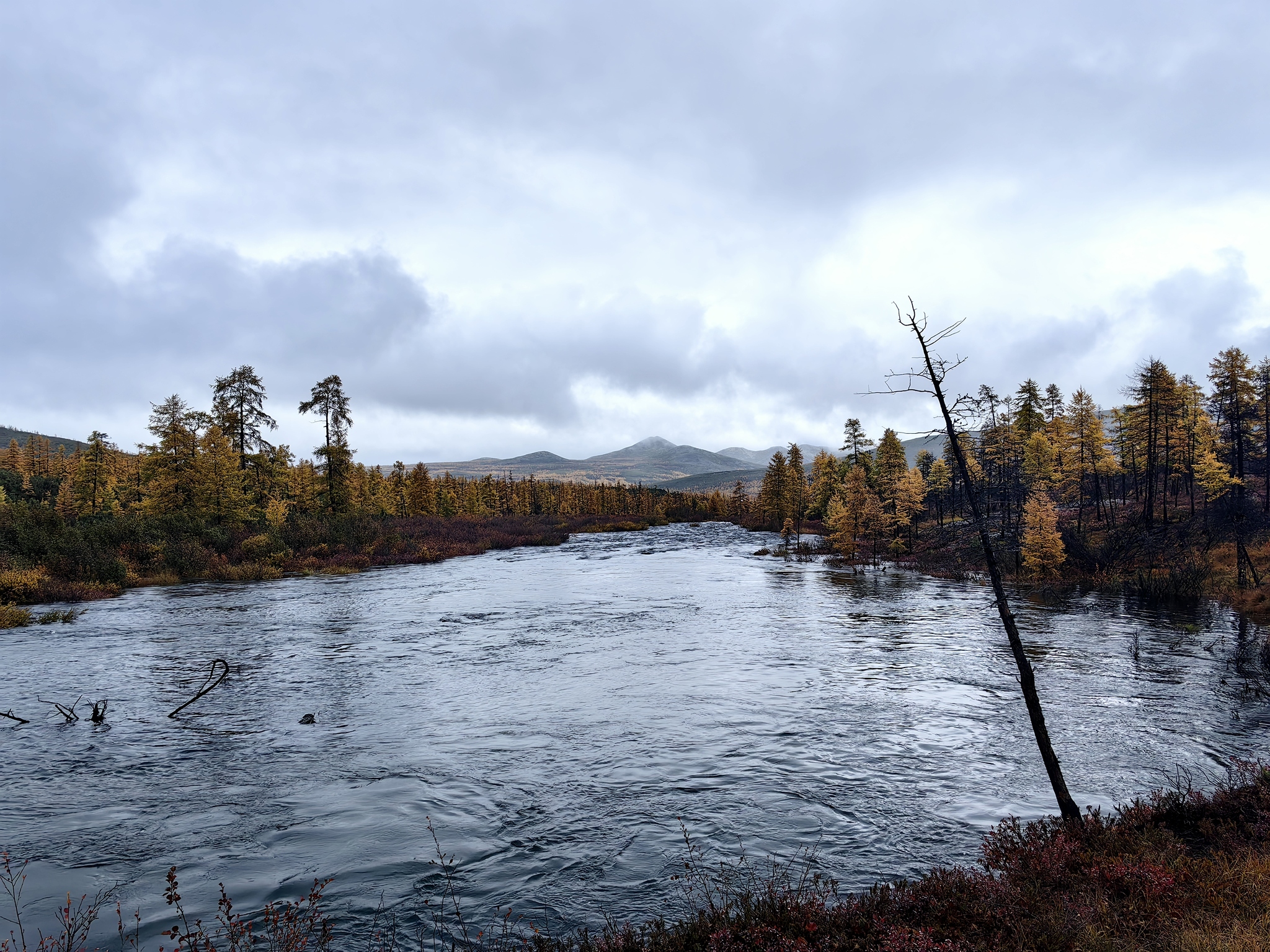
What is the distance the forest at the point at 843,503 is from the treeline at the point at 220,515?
144 mm

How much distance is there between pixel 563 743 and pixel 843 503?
5591cm

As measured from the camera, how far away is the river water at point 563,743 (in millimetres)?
9164

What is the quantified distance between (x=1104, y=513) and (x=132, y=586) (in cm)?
7282

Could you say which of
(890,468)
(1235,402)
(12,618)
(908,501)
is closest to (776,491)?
(890,468)

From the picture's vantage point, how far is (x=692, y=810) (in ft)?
34.9

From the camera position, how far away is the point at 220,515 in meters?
46.4

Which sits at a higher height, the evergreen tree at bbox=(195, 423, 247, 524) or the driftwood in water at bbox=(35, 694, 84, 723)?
the evergreen tree at bbox=(195, 423, 247, 524)

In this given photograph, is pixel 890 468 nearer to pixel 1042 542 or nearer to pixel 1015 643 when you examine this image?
pixel 1042 542

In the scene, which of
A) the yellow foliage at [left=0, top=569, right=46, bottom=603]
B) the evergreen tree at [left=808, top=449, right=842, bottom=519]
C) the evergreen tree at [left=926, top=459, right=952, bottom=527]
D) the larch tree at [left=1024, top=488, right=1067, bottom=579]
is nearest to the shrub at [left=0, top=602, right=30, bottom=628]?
the yellow foliage at [left=0, top=569, right=46, bottom=603]

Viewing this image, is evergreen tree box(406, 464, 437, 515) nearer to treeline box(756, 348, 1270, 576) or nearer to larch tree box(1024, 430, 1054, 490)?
treeline box(756, 348, 1270, 576)

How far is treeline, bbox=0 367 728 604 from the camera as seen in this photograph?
32.2m

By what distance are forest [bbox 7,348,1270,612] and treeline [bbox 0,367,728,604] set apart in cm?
14

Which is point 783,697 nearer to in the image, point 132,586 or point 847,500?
point 132,586

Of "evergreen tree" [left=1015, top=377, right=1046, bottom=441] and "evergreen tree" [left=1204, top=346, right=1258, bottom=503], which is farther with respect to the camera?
"evergreen tree" [left=1015, top=377, right=1046, bottom=441]
